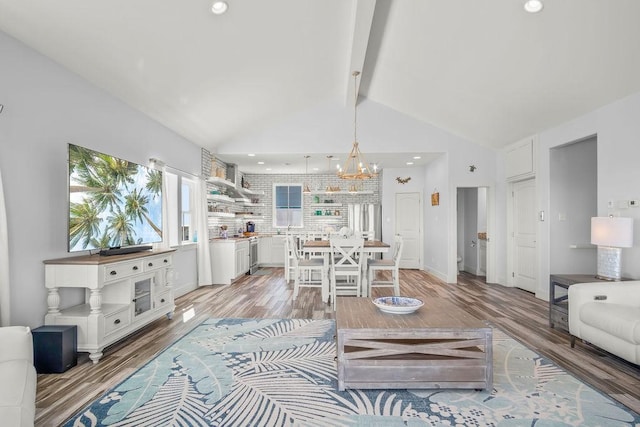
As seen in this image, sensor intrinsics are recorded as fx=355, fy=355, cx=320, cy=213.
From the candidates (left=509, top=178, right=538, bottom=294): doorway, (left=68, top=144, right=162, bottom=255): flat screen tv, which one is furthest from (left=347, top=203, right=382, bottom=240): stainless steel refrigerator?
(left=68, top=144, right=162, bottom=255): flat screen tv

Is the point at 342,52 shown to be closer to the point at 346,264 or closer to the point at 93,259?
the point at 346,264

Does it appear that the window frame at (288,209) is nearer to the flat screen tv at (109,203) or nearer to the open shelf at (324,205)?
the open shelf at (324,205)

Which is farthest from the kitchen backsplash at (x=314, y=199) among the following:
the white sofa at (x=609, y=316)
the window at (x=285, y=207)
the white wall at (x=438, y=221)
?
the white sofa at (x=609, y=316)

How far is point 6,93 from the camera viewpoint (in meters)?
2.61

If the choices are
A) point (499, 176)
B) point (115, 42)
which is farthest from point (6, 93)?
point (499, 176)

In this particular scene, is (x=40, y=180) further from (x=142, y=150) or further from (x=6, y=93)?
(x=142, y=150)

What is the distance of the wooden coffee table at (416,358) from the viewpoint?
2.30 metres

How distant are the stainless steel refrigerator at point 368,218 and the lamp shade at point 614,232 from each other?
5.50 meters

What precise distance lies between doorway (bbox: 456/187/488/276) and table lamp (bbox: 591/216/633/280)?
318cm

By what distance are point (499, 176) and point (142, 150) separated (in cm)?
594

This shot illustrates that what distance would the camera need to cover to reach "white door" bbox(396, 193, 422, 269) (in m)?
8.52

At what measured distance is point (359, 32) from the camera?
12.8ft

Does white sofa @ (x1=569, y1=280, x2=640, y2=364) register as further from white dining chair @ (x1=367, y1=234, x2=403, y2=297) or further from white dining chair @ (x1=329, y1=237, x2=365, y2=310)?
white dining chair @ (x1=329, y1=237, x2=365, y2=310)

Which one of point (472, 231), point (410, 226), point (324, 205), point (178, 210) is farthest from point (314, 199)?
point (178, 210)
